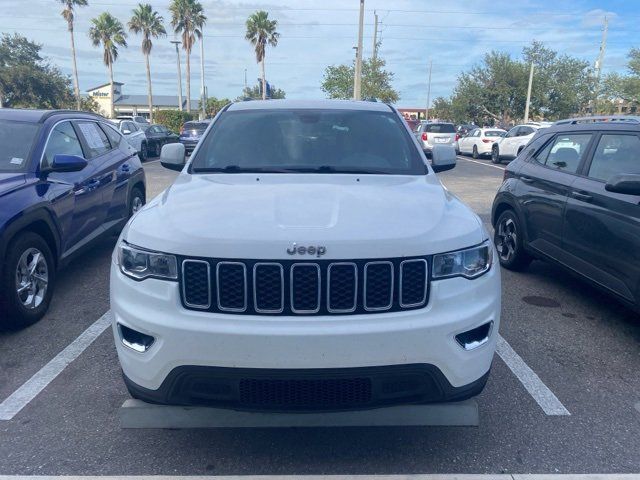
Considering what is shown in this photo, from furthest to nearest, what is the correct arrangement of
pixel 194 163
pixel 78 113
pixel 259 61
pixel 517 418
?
pixel 259 61 → pixel 78 113 → pixel 194 163 → pixel 517 418

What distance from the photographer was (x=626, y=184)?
402cm

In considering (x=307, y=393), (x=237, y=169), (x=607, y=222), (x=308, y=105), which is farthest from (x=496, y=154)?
(x=307, y=393)

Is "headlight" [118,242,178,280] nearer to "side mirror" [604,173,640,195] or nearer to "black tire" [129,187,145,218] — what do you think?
"side mirror" [604,173,640,195]

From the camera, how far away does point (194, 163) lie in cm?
395

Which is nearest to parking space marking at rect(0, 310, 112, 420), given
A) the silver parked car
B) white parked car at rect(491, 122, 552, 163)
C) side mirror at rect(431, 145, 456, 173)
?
side mirror at rect(431, 145, 456, 173)

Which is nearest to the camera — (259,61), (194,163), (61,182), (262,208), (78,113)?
(262,208)

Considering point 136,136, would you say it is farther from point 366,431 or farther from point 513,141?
point 366,431

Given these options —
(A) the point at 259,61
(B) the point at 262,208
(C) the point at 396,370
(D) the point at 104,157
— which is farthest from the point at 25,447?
(A) the point at 259,61

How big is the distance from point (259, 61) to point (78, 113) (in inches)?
2051

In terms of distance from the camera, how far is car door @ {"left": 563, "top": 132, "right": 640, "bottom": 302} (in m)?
4.15

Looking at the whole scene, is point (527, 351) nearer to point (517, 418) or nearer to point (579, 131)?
point (517, 418)

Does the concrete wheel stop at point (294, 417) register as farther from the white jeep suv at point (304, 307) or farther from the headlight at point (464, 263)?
the headlight at point (464, 263)

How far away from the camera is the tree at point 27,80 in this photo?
37.5 m

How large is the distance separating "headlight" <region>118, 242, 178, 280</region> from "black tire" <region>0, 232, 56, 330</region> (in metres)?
1.98
